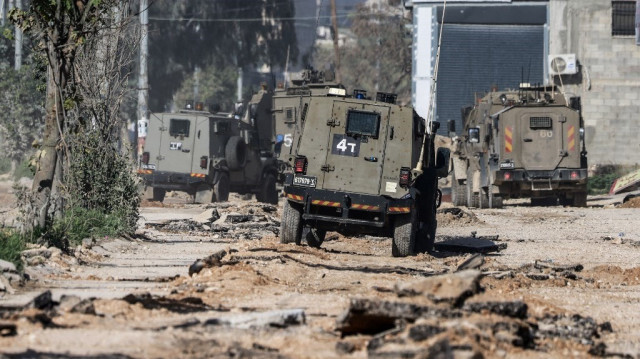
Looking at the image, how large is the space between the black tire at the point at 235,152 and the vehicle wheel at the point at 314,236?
13953mm

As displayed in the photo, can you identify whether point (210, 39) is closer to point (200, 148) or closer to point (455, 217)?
point (200, 148)

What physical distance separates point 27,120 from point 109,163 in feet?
93.4

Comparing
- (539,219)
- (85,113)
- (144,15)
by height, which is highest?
(144,15)

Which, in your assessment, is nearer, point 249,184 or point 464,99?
point 249,184

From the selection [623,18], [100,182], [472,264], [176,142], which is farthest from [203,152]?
[623,18]

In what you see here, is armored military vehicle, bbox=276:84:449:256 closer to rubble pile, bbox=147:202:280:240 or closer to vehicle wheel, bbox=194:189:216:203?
rubble pile, bbox=147:202:280:240

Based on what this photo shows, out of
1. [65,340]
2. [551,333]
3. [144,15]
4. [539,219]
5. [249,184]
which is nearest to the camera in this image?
[65,340]

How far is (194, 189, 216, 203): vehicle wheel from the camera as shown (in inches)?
1318

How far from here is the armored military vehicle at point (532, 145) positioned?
2975 cm

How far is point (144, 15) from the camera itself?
1550 inches

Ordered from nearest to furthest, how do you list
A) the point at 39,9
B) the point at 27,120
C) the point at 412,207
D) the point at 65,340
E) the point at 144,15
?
the point at 65,340
the point at 39,9
the point at 412,207
the point at 144,15
the point at 27,120

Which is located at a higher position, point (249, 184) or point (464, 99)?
point (464, 99)

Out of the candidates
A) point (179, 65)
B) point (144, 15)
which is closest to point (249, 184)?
point (144, 15)

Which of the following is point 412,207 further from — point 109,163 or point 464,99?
point 464,99
